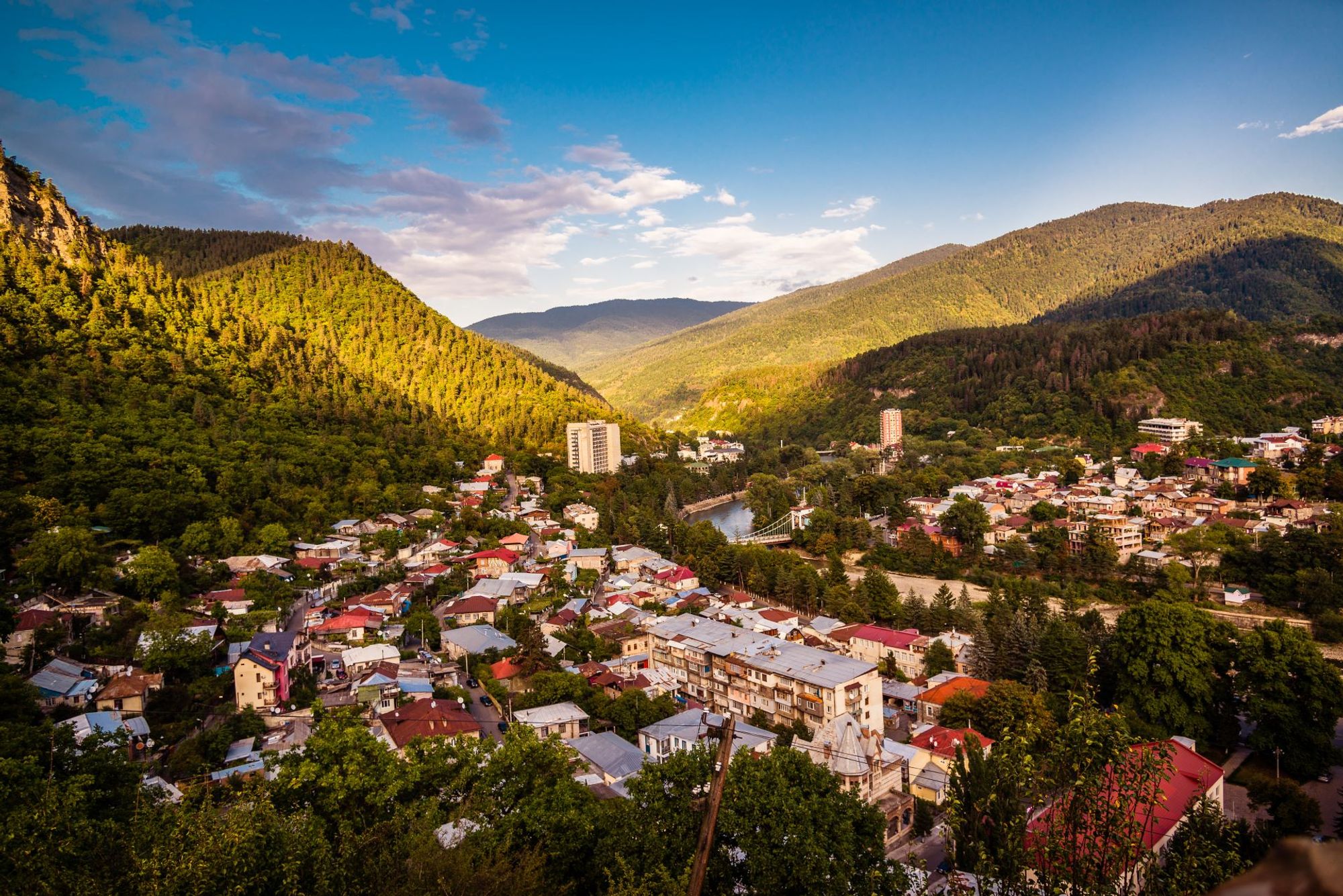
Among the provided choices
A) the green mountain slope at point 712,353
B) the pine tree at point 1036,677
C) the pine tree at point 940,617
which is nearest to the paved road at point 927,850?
the pine tree at point 1036,677

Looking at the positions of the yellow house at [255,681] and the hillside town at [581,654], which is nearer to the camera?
the hillside town at [581,654]

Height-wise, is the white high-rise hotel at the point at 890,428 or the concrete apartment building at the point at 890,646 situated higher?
the white high-rise hotel at the point at 890,428

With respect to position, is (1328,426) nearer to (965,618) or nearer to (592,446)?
(965,618)

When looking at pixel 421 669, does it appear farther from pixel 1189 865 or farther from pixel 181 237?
pixel 181 237

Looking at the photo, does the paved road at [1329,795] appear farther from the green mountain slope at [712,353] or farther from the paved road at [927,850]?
the green mountain slope at [712,353]

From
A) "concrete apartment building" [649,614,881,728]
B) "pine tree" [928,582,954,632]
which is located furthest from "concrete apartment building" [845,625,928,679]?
"concrete apartment building" [649,614,881,728]

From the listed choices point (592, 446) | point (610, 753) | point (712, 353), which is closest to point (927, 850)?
point (610, 753)
